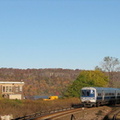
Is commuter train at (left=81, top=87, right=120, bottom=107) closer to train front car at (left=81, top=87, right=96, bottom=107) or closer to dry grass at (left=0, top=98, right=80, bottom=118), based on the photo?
train front car at (left=81, top=87, right=96, bottom=107)

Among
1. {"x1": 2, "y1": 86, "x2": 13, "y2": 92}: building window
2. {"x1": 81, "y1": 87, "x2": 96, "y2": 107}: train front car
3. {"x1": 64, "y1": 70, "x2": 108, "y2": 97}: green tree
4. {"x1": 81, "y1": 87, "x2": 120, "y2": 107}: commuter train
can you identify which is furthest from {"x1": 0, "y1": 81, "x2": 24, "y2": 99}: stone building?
{"x1": 81, "y1": 87, "x2": 96, "y2": 107}: train front car

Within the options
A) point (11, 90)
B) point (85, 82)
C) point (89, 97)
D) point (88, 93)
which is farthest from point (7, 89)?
point (89, 97)

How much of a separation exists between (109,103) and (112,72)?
35.4 meters

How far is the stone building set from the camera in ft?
240

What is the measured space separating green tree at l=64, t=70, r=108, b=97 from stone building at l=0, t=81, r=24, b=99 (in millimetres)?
11898

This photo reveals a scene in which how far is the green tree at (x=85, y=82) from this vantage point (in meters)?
74.8

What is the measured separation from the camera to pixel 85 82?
7650cm

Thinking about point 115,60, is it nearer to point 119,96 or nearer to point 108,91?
point 119,96

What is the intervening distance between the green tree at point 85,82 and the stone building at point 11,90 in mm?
11898

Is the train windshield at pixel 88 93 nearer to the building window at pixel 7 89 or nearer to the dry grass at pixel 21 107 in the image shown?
the dry grass at pixel 21 107

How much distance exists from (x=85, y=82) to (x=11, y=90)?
62.5ft

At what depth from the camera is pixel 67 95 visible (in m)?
75.2

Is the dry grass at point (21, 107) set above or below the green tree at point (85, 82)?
below

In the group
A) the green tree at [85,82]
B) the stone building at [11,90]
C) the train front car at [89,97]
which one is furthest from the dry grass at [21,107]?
the green tree at [85,82]
